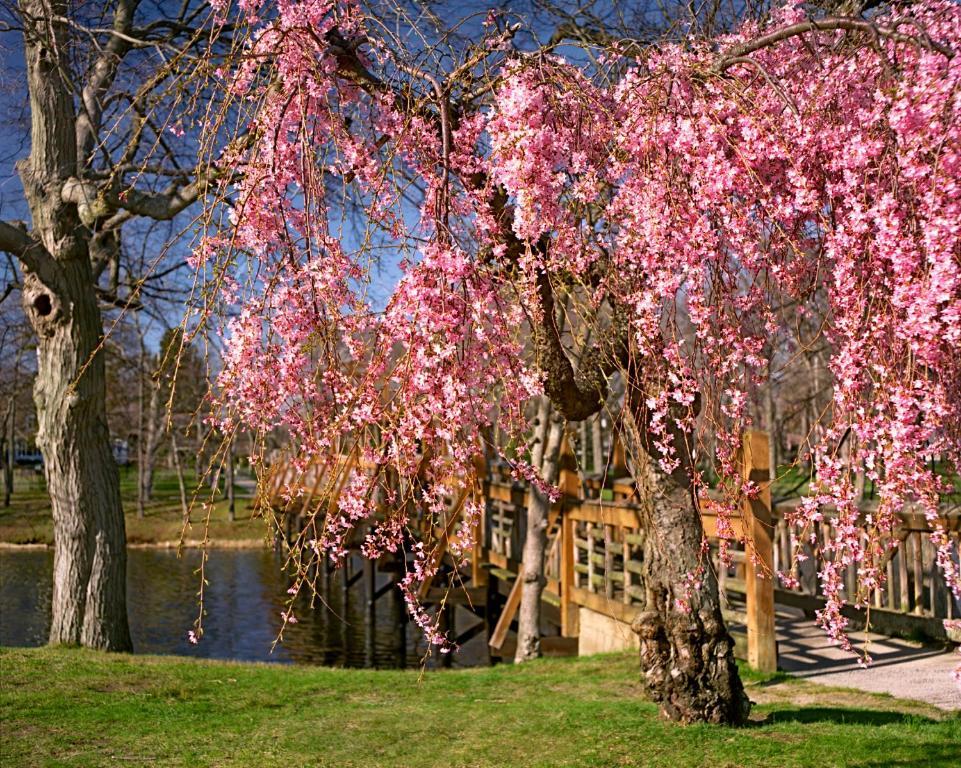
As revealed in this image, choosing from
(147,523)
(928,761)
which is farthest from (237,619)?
(147,523)

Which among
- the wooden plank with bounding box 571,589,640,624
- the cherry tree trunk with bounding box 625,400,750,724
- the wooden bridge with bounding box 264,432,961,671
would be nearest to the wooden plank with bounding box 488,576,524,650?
the wooden bridge with bounding box 264,432,961,671

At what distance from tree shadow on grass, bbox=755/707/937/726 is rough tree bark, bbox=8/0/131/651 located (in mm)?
6701

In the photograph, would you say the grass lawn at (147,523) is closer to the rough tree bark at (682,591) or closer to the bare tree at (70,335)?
the bare tree at (70,335)

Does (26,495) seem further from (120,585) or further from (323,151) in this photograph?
(323,151)

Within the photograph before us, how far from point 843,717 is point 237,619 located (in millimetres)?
11138

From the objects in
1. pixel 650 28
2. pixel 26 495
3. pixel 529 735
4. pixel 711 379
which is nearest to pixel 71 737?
pixel 529 735

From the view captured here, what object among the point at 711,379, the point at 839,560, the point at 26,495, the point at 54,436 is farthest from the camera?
the point at 26,495

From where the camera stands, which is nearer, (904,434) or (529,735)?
(904,434)

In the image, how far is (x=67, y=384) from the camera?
31.5 feet

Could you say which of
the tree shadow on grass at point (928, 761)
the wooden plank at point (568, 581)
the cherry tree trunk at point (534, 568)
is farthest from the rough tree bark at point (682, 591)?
the wooden plank at point (568, 581)

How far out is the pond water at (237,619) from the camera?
522 inches

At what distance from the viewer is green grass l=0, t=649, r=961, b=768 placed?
5.38m

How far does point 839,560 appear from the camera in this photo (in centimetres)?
360

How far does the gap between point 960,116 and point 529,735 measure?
4374 mm
